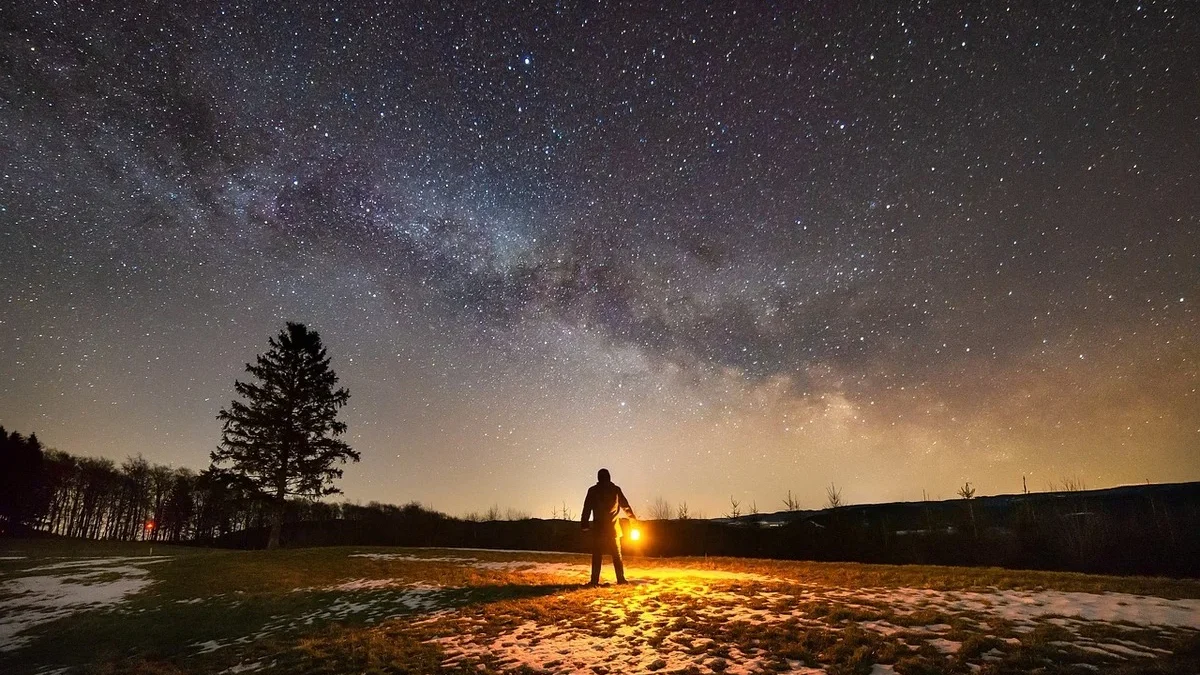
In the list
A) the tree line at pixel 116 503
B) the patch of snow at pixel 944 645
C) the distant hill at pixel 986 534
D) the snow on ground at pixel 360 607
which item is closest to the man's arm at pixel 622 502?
the snow on ground at pixel 360 607

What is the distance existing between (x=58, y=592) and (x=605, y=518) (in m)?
21.1

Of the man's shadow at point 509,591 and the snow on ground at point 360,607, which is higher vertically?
the man's shadow at point 509,591

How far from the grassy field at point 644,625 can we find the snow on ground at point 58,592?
5.4 inches

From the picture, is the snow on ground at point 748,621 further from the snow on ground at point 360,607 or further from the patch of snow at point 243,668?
the snow on ground at point 360,607

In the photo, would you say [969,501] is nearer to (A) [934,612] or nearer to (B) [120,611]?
(A) [934,612]

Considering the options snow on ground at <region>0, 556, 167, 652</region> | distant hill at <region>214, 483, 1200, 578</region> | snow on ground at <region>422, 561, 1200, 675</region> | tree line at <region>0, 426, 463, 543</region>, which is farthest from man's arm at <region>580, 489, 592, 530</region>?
tree line at <region>0, 426, 463, 543</region>

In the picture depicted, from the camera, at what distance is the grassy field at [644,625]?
6512 millimetres

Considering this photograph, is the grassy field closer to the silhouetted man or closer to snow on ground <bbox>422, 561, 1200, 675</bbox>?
snow on ground <bbox>422, 561, 1200, 675</bbox>

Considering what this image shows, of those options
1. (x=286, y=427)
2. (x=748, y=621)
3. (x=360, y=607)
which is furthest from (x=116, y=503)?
(x=748, y=621)

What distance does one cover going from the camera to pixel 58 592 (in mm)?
18906

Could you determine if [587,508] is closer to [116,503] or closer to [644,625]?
[644,625]

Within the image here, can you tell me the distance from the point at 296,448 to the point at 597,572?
3353 cm

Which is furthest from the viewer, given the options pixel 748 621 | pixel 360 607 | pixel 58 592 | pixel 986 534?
pixel 986 534

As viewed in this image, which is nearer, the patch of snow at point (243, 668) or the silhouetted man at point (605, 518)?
the patch of snow at point (243, 668)
